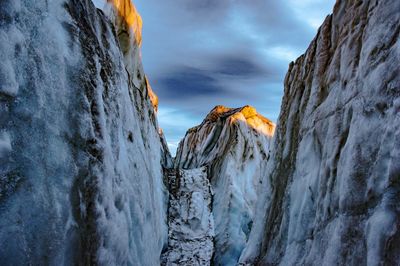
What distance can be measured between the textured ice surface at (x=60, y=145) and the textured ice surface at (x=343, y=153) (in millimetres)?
3365

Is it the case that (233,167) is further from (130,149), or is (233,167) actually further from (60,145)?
(60,145)

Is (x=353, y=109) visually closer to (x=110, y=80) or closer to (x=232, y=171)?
(x=110, y=80)

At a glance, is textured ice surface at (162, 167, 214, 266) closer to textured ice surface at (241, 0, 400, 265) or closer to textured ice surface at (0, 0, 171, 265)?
textured ice surface at (241, 0, 400, 265)

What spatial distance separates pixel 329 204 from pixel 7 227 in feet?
14.5

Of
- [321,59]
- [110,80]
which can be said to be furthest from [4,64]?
[321,59]

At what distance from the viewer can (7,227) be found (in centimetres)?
357

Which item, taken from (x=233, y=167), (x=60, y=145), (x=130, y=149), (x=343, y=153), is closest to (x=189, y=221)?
(x=233, y=167)

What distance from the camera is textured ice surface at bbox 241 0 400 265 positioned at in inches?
148

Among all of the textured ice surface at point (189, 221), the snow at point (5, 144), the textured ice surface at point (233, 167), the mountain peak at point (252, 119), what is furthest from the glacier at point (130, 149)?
the mountain peak at point (252, 119)

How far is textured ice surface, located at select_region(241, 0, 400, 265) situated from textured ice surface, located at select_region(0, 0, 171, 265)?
11.0ft

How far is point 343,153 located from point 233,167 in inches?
477

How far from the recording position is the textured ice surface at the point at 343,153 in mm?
3762

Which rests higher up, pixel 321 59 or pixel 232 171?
pixel 321 59

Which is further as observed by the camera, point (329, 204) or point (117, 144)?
point (117, 144)
